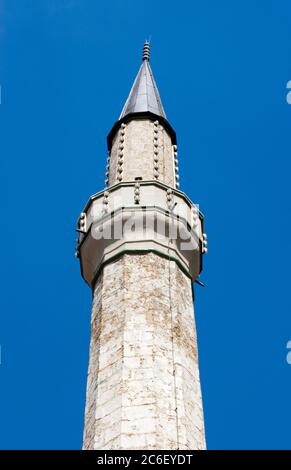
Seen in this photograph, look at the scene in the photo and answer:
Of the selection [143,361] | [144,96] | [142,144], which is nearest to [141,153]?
[142,144]

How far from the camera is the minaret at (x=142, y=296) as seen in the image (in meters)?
10.1

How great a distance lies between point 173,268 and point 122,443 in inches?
122

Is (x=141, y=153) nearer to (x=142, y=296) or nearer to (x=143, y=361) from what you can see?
(x=142, y=296)

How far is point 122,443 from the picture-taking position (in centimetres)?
973

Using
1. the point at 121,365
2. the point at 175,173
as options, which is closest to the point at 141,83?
the point at 175,173

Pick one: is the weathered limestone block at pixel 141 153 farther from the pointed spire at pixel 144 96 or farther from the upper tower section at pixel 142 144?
the pointed spire at pixel 144 96

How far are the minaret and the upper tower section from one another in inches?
0.7

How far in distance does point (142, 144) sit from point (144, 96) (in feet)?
5.62

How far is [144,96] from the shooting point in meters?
16.1

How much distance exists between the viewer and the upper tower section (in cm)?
1408

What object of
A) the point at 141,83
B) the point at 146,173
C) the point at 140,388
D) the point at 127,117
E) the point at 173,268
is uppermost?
the point at 141,83

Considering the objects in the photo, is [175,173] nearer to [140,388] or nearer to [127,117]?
[127,117]

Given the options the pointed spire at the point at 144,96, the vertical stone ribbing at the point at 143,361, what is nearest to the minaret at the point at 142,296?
the vertical stone ribbing at the point at 143,361

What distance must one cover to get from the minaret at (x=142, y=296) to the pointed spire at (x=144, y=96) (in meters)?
0.29
